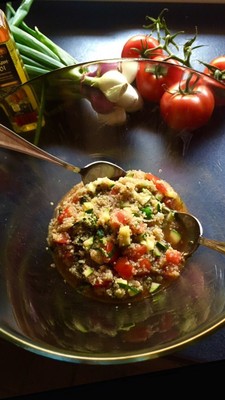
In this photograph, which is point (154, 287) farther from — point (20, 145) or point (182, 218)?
point (20, 145)

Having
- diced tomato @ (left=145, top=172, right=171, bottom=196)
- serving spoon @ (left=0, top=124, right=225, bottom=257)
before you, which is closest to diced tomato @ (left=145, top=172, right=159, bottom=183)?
diced tomato @ (left=145, top=172, right=171, bottom=196)

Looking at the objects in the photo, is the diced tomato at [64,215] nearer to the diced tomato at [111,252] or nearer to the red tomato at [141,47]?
the diced tomato at [111,252]

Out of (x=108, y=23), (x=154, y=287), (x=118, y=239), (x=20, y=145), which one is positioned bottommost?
(x=154, y=287)

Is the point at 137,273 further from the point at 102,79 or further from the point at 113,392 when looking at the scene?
the point at 102,79

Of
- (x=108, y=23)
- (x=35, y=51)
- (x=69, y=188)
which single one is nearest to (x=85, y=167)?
(x=69, y=188)

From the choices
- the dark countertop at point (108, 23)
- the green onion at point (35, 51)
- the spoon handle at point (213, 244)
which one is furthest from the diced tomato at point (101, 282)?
the dark countertop at point (108, 23)

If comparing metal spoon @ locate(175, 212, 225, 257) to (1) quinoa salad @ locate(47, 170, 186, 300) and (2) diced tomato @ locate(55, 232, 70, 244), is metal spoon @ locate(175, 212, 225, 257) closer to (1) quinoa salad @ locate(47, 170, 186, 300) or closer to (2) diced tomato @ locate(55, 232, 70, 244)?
(1) quinoa salad @ locate(47, 170, 186, 300)

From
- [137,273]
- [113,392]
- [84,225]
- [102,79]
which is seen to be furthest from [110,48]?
[113,392]
